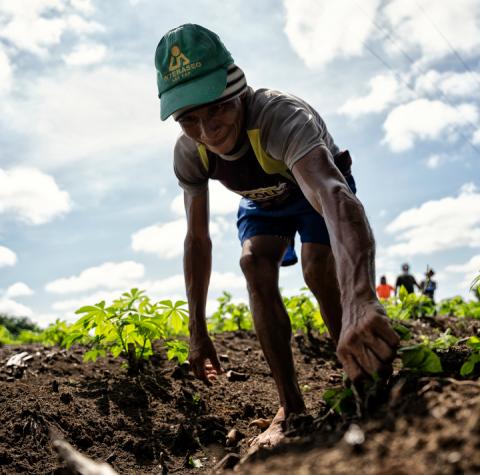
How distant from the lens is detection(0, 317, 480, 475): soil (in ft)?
3.71

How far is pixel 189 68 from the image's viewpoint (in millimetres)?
2461

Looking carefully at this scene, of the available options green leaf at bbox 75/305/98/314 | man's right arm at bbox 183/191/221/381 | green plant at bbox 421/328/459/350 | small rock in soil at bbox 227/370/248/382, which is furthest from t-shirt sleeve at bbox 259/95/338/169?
small rock in soil at bbox 227/370/248/382

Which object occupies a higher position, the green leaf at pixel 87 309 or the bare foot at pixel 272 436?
the green leaf at pixel 87 309

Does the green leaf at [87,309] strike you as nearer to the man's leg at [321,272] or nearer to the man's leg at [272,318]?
the man's leg at [272,318]

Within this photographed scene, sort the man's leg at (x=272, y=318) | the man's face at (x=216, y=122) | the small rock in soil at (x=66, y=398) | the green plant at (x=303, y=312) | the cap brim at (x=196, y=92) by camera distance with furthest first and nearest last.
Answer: the green plant at (x=303, y=312) < the small rock in soil at (x=66, y=398) < the man's leg at (x=272, y=318) < the man's face at (x=216, y=122) < the cap brim at (x=196, y=92)

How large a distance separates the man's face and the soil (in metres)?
1.21

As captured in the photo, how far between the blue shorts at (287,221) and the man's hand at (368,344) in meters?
1.25

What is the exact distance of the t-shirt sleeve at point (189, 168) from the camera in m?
2.99

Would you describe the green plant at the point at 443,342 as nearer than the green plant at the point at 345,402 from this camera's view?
No

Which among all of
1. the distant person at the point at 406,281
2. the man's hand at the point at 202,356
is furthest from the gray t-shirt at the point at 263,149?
the distant person at the point at 406,281

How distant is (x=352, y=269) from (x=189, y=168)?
1468 millimetres

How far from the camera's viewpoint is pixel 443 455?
3.44ft

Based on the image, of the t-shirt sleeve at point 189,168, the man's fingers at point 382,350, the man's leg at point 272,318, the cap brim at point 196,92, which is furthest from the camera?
the t-shirt sleeve at point 189,168

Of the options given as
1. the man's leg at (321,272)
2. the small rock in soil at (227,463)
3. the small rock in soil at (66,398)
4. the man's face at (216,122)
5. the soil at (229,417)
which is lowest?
the small rock in soil at (227,463)
